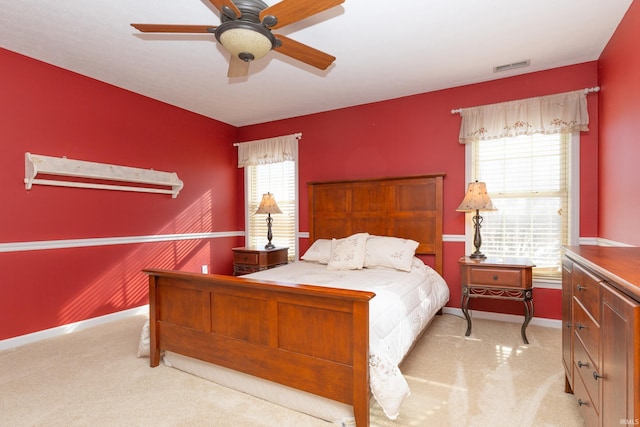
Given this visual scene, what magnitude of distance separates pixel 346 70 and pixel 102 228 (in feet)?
10.5

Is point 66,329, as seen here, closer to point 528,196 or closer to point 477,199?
point 477,199

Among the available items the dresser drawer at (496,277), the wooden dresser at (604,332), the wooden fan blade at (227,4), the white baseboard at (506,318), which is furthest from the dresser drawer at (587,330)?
the wooden fan blade at (227,4)

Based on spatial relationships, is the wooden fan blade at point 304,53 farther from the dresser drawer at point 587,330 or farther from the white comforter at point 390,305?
the dresser drawer at point 587,330

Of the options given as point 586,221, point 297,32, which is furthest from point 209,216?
point 586,221

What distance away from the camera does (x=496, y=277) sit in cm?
300

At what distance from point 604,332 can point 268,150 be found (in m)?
4.39

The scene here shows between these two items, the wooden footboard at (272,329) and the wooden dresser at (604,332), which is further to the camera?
the wooden footboard at (272,329)

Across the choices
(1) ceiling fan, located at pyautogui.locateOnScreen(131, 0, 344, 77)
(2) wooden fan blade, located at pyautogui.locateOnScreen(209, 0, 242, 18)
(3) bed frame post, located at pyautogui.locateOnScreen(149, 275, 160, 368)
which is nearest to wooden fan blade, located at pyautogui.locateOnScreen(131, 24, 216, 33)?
(1) ceiling fan, located at pyautogui.locateOnScreen(131, 0, 344, 77)

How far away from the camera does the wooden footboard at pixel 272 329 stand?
173cm

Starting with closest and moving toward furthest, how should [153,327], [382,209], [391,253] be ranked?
[153,327]
[391,253]
[382,209]

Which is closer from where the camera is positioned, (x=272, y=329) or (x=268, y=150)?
(x=272, y=329)

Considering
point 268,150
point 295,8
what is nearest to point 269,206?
point 268,150

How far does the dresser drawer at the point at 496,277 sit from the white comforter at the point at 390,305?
0.40 meters

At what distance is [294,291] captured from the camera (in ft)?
6.18
